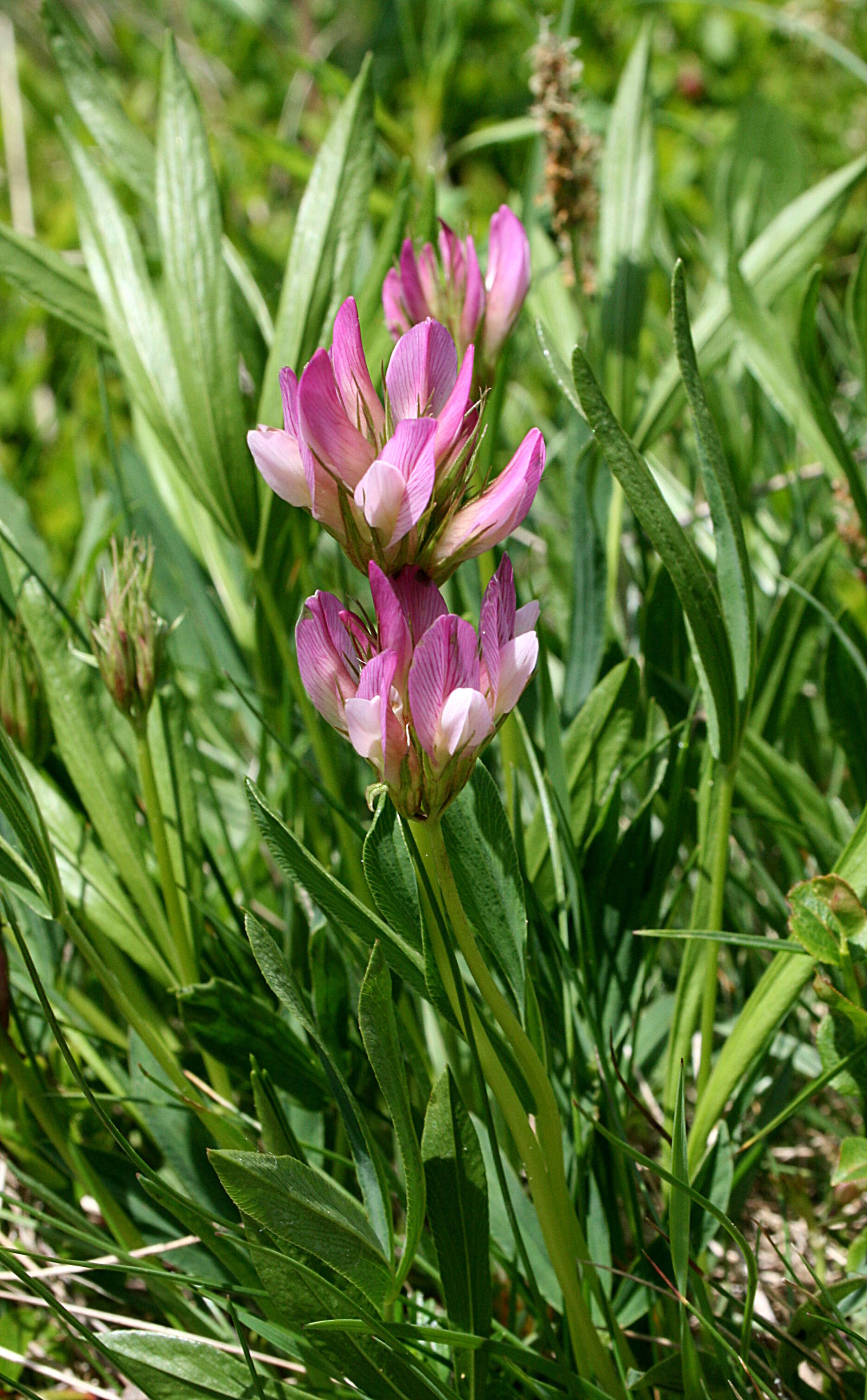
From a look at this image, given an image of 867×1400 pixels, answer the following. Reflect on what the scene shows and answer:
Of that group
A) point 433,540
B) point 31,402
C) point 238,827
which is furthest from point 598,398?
point 31,402

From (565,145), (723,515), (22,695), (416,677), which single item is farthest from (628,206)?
(416,677)

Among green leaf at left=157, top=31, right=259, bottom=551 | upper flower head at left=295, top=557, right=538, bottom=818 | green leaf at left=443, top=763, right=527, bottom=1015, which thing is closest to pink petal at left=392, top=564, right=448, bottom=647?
upper flower head at left=295, top=557, right=538, bottom=818

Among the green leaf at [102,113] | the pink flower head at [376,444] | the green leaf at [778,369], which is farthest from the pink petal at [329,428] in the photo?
the green leaf at [102,113]

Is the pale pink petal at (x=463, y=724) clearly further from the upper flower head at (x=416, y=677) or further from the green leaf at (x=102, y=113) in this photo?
the green leaf at (x=102, y=113)

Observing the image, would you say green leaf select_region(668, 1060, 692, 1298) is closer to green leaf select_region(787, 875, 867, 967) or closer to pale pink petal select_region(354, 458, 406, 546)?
green leaf select_region(787, 875, 867, 967)

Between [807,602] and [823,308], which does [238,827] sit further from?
[823,308]
